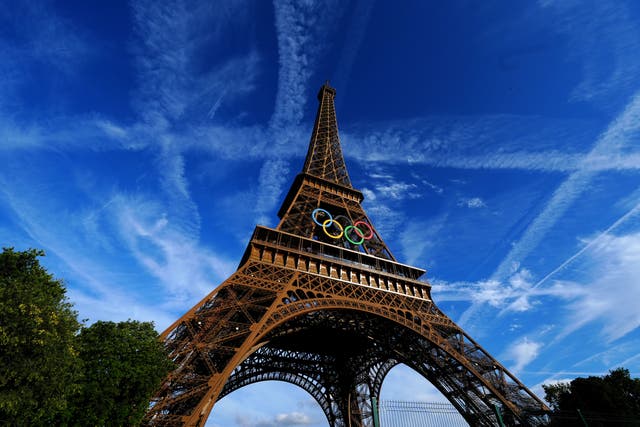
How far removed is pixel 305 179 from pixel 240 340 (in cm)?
1829

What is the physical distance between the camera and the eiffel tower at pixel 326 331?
1667cm

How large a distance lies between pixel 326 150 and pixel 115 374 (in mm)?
31869

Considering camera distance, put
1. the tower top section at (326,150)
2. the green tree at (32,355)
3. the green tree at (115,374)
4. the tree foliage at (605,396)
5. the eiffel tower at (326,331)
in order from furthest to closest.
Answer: the tower top section at (326,150) → the tree foliage at (605,396) → the eiffel tower at (326,331) → the green tree at (115,374) → the green tree at (32,355)

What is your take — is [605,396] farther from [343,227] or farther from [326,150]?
[326,150]

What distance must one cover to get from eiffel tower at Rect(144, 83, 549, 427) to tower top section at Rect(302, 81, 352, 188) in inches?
64.2

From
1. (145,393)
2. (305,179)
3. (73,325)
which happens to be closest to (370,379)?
(305,179)

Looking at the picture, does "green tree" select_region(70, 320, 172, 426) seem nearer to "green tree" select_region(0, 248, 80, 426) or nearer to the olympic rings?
"green tree" select_region(0, 248, 80, 426)

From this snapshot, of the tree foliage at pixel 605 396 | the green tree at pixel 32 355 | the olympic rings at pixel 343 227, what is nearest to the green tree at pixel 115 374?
the green tree at pixel 32 355

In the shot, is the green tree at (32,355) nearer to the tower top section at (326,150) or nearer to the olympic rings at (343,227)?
the olympic rings at (343,227)

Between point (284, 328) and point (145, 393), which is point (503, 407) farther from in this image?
point (145, 393)

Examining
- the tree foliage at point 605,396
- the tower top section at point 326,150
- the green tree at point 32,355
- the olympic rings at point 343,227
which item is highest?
the tower top section at point 326,150

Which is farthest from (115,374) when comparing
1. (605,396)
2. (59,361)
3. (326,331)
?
(605,396)

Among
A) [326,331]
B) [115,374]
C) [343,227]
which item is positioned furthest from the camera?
[343,227]

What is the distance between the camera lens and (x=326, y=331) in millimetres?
28609
